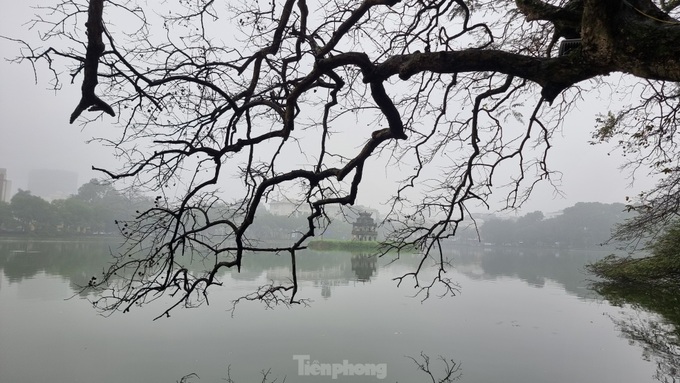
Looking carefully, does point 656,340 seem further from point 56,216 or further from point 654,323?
point 56,216

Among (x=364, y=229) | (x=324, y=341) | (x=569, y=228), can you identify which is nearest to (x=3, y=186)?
(x=364, y=229)

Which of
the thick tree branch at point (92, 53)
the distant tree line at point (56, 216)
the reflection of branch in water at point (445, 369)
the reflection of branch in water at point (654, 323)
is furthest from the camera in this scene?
the distant tree line at point (56, 216)

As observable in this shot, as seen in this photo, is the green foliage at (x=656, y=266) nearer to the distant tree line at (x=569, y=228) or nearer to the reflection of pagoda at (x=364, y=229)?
the reflection of pagoda at (x=364, y=229)

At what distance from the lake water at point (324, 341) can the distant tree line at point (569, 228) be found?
1423 inches

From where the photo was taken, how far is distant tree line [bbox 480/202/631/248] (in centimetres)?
3912

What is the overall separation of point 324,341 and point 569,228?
43.7 meters

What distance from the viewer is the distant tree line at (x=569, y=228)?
39125 millimetres

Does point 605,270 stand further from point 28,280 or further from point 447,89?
point 28,280

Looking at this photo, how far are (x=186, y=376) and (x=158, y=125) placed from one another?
7.93 ft

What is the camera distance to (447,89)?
9.71 ft

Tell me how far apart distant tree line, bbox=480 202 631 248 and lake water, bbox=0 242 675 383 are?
36135 mm

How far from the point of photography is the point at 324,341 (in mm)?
4707

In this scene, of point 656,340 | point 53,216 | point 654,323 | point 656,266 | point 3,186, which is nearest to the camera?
point 656,340

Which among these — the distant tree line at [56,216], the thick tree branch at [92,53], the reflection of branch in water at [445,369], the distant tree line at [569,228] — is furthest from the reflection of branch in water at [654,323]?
the distant tree line at [569,228]
